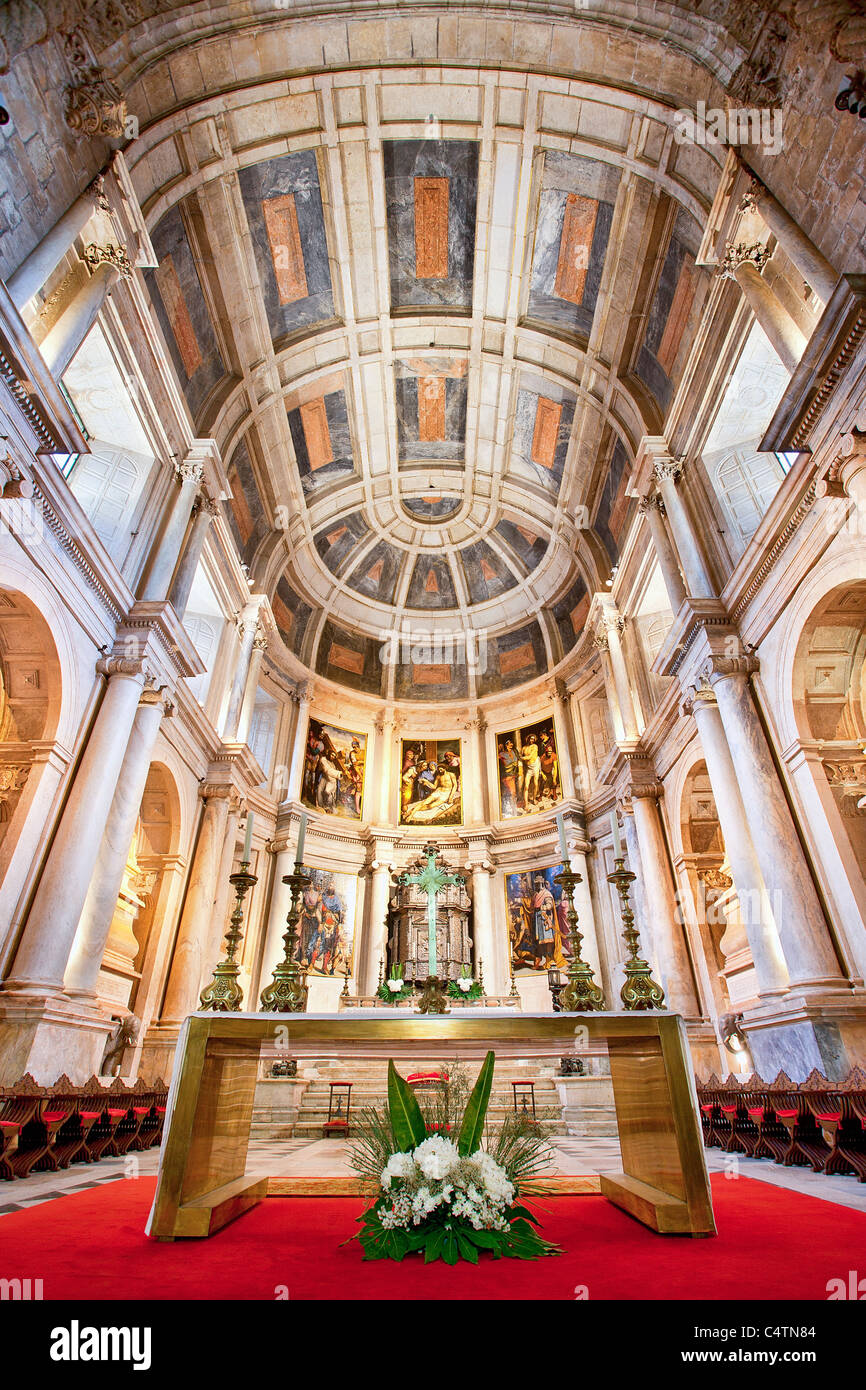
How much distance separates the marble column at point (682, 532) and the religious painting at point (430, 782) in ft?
37.9

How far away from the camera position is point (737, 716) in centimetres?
995

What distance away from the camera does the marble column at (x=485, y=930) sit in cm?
1814

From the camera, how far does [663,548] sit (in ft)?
42.5

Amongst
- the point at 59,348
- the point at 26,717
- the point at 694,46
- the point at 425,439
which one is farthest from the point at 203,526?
the point at 694,46

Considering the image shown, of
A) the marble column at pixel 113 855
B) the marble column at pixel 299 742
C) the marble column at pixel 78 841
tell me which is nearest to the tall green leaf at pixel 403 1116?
the marble column at pixel 78 841

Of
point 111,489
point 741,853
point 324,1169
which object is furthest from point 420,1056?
point 111,489

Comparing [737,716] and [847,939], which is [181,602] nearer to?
[737,716]

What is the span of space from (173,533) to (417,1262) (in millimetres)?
11762

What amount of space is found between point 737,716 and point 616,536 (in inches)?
349

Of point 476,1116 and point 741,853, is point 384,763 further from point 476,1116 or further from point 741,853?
point 476,1116

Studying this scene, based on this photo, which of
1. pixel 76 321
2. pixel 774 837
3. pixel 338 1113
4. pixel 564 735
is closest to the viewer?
pixel 774 837

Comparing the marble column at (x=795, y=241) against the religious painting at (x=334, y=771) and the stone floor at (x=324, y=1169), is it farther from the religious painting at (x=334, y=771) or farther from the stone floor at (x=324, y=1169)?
the religious painting at (x=334, y=771)

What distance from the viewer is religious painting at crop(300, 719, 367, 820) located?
798 inches
